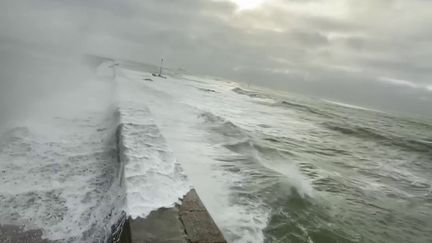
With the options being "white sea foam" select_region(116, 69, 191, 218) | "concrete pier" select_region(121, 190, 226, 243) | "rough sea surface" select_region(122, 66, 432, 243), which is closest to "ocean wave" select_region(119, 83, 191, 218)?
"white sea foam" select_region(116, 69, 191, 218)

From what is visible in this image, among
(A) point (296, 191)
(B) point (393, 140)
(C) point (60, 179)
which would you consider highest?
(C) point (60, 179)

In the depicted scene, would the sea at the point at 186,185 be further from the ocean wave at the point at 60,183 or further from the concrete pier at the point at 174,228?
the concrete pier at the point at 174,228

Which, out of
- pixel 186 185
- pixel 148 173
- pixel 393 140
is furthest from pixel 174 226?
pixel 393 140

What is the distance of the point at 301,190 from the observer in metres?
6.75

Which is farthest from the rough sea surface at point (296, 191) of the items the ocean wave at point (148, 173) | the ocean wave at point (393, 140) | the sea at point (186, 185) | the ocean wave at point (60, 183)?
the ocean wave at point (393, 140)

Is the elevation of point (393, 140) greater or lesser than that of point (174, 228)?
lesser

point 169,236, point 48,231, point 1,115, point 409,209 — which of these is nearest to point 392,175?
point 409,209

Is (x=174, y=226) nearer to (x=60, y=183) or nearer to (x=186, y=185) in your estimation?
(x=186, y=185)

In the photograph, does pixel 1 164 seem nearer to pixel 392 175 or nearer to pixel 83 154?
pixel 83 154

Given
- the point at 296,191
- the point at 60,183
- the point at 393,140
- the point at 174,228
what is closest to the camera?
the point at 174,228

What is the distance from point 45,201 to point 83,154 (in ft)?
7.19

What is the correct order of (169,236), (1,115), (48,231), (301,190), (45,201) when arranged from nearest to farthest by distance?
(169,236) → (48,231) → (45,201) → (301,190) → (1,115)

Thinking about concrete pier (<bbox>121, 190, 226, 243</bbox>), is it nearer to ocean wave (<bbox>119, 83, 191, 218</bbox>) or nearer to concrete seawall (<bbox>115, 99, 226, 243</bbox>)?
concrete seawall (<bbox>115, 99, 226, 243</bbox>)

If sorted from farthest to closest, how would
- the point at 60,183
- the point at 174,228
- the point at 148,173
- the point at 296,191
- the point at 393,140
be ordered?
the point at 393,140 → the point at 296,191 → the point at 60,183 → the point at 148,173 → the point at 174,228
